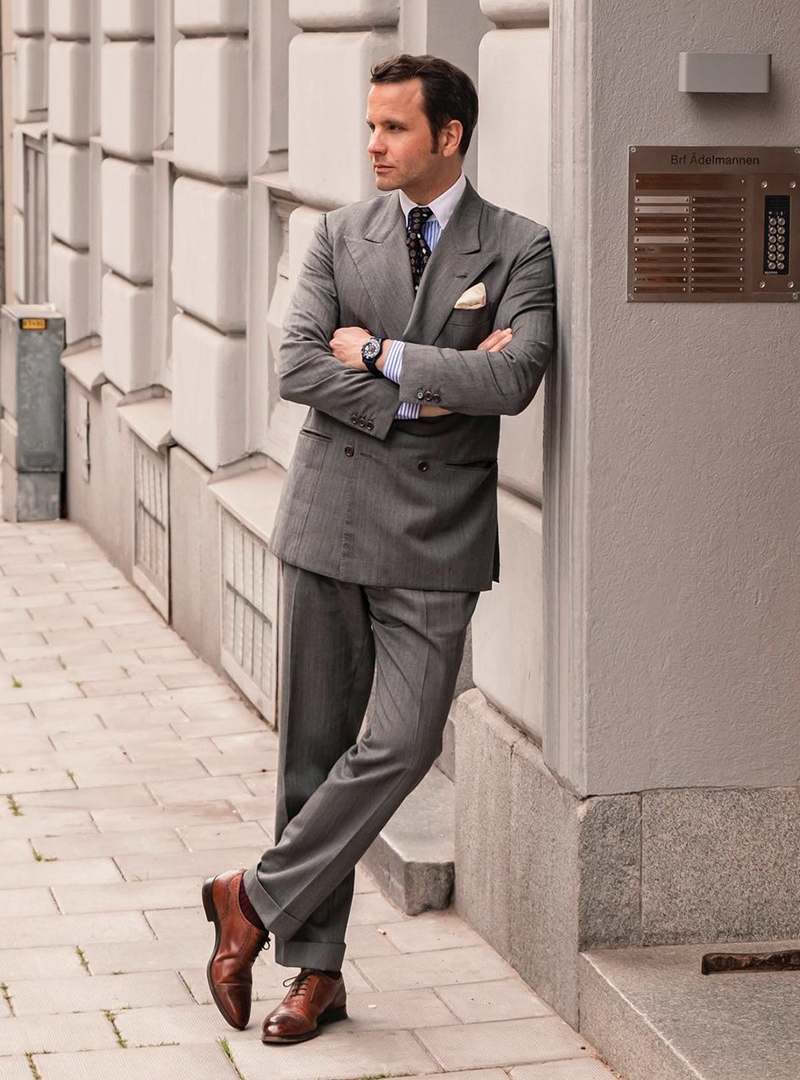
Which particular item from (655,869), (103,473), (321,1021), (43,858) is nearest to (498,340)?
(655,869)

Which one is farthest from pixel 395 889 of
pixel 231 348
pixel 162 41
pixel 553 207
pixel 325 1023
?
pixel 162 41

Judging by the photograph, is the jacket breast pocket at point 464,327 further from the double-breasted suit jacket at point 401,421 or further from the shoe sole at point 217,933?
the shoe sole at point 217,933

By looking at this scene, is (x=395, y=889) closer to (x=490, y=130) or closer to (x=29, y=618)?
(x=490, y=130)

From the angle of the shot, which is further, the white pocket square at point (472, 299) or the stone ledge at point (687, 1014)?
the white pocket square at point (472, 299)

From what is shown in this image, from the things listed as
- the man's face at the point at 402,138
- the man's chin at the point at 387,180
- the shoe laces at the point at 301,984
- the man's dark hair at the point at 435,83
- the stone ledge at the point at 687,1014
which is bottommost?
the shoe laces at the point at 301,984

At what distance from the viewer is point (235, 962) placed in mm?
4777

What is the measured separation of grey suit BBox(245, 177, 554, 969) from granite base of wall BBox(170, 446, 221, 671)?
371 cm

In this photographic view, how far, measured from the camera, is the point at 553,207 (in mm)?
4656

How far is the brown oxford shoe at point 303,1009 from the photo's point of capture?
4.71 meters

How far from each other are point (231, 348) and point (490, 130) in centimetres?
309

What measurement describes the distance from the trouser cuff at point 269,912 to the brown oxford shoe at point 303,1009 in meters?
0.13

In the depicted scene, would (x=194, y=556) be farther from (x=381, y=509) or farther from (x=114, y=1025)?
(x=381, y=509)

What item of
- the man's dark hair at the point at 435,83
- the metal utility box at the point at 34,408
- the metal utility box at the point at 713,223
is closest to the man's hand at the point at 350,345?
the man's dark hair at the point at 435,83

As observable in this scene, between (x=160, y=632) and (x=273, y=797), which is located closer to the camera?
(x=273, y=797)
